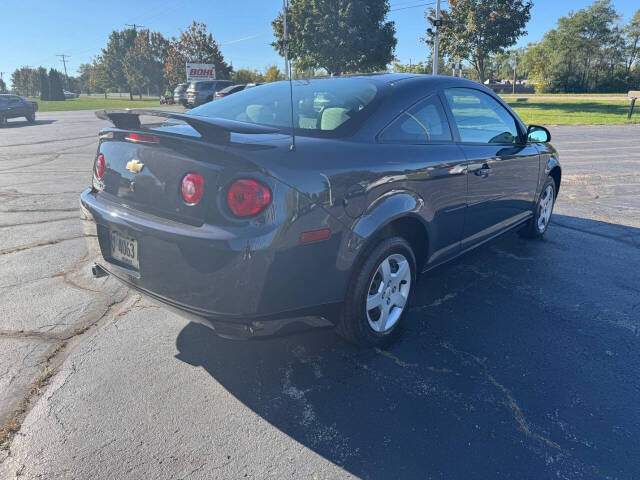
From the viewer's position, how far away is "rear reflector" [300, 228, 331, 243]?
219cm

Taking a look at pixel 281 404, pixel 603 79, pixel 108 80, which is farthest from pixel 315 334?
pixel 108 80

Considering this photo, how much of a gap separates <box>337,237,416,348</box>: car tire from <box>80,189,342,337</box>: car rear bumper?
17cm

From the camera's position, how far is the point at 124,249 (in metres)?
2.51

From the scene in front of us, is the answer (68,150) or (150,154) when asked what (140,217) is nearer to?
(150,154)

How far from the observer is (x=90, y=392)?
250 centimetres

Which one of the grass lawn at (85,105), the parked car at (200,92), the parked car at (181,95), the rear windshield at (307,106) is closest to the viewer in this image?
the rear windshield at (307,106)

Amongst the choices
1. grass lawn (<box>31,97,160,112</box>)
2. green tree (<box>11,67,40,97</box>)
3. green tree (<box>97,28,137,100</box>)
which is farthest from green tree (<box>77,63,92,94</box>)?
grass lawn (<box>31,97,160,112</box>)

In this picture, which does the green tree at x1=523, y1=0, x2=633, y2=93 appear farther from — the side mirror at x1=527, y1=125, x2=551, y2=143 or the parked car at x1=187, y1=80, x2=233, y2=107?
the side mirror at x1=527, y1=125, x2=551, y2=143

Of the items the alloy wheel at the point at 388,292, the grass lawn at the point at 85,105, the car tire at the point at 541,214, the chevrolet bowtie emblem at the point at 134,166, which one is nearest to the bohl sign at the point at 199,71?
the grass lawn at the point at 85,105

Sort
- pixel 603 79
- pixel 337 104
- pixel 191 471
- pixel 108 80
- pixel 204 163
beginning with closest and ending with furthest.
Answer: pixel 191 471 < pixel 204 163 < pixel 337 104 < pixel 603 79 < pixel 108 80

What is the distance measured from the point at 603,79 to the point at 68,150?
208 ft

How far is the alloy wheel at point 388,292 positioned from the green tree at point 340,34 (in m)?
36.1

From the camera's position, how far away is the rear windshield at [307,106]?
9.06 ft

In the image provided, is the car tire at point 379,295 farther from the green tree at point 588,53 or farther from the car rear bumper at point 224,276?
the green tree at point 588,53
